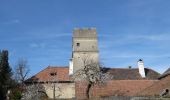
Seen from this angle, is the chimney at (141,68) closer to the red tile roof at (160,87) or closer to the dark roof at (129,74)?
the dark roof at (129,74)

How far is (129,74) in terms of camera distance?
6469 cm

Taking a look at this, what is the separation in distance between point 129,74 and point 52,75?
14411 mm

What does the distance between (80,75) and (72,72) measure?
6.38 metres

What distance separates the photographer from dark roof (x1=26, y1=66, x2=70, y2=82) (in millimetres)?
62728

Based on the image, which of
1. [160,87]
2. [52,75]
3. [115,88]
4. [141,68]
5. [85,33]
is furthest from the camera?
[85,33]

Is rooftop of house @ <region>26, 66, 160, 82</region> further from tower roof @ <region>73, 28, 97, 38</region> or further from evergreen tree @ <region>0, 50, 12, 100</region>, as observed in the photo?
tower roof @ <region>73, 28, 97, 38</region>

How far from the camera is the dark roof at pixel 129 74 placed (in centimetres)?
6369

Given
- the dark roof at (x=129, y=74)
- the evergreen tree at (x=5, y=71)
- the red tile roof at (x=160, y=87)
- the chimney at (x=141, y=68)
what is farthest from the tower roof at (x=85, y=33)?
the red tile roof at (x=160, y=87)

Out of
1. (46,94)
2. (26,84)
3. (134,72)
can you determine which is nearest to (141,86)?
(134,72)

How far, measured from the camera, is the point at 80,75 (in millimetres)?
57812

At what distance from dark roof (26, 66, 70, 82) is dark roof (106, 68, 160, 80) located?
8.20 meters

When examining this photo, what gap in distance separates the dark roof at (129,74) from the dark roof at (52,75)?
26.9 ft

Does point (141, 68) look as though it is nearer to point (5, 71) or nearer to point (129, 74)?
point (129, 74)

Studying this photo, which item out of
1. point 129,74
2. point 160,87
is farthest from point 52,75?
point 160,87
